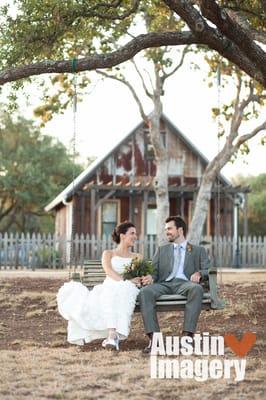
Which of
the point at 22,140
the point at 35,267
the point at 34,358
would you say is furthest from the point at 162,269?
the point at 22,140

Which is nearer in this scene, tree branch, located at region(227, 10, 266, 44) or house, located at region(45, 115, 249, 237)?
tree branch, located at region(227, 10, 266, 44)

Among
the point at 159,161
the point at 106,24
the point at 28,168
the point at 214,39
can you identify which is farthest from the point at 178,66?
the point at 28,168

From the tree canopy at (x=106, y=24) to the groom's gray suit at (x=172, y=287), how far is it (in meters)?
2.60

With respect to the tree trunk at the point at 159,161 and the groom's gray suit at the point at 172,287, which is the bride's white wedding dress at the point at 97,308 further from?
the tree trunk at the point at 159,161

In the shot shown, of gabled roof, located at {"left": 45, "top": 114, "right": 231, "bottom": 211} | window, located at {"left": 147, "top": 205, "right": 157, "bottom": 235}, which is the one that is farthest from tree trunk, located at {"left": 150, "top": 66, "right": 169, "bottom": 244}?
window, located at {"left": 147, "top": 205, "right": 157, "bottom": 235}

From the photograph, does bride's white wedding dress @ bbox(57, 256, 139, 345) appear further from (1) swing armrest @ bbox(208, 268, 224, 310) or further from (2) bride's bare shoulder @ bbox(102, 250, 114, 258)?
(1) swing armrest @ bbox(208, 268, 224, 310)

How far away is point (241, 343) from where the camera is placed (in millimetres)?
10055

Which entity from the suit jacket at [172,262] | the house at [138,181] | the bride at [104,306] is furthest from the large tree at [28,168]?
the bride at [104,306]

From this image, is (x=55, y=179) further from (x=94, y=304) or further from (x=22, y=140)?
(x=94, y=304)

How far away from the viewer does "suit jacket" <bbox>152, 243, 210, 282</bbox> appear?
10.7 meters

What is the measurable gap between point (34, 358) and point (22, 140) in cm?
4070

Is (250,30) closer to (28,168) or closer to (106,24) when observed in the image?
(106,24)

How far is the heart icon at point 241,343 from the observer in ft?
31.4

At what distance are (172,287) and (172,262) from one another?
35 centimetres
